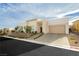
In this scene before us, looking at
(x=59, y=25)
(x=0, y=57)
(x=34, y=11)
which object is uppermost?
(x=34, y=11)

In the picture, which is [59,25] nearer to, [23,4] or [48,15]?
[48,15]

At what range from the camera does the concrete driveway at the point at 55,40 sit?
320 cm

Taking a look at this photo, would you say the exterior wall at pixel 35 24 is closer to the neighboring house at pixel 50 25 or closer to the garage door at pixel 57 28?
the neighboring house at pixel 50 25

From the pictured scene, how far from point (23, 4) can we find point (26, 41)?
538 mm

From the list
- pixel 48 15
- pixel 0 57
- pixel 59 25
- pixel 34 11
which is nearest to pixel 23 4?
pixel 34 11

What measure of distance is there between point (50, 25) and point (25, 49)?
50cm

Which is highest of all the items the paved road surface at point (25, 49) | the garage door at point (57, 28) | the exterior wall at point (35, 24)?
the exterior wall at point (35, 24)

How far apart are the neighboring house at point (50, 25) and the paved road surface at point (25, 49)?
0.24m

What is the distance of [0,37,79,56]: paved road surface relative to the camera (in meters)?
3.20

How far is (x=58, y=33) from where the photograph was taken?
10.5 ft

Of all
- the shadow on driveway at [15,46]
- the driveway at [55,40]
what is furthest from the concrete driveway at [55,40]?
the shadow on driveway at [15,46]

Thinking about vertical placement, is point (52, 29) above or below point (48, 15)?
below

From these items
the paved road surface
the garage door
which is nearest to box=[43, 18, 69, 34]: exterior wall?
the garage door

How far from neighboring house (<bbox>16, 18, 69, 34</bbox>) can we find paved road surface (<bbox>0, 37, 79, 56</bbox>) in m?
0.24
